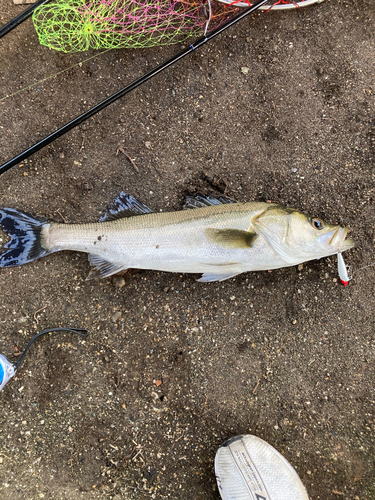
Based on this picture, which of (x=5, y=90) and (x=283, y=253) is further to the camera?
(x=5, y=90)

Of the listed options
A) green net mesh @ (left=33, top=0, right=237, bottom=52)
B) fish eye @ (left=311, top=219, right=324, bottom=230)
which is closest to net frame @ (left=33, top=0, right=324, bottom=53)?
green net mesh @ (left=33, top=0, right=237, bottom=52)

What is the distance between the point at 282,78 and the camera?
3.35 metres

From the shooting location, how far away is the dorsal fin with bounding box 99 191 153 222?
3.05 m

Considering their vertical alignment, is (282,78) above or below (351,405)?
above

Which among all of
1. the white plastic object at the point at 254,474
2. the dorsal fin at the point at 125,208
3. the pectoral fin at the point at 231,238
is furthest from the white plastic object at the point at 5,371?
the pectoral fin at the point at 231,238

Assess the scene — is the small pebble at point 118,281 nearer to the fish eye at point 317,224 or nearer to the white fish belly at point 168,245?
the white fish belly at point 168,245

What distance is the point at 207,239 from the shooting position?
2.83 meters

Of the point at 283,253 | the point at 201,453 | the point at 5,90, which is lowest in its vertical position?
the point at 201,453

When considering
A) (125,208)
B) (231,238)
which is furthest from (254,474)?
(125,208)

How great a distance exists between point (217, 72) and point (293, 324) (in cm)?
283

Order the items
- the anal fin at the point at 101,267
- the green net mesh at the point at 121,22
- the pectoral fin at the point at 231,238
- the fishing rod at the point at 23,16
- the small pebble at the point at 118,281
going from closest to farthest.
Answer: the fishing rod at the point at 23,16 < the pectoral fin at the point at 231,238 < the anal fin at the point at 101,267 < the green net mesh at the point at 121,22 < the small pebble at the point at 118,281

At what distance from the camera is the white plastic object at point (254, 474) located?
299 cm

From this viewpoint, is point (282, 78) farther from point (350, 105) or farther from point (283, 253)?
point (283, 253)

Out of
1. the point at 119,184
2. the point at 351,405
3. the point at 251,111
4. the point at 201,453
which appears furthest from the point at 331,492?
the point at 251,111
